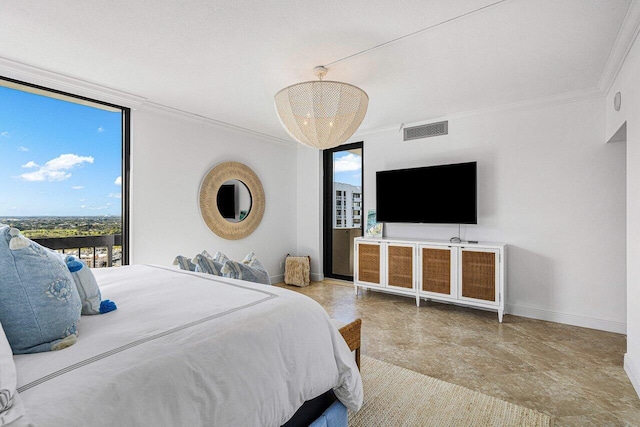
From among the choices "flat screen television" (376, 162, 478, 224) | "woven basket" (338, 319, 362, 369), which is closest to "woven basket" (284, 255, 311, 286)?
"flat screen television" (376, 162, 478, 224)

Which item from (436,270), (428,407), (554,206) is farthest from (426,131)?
(428,407)

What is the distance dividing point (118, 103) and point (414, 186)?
3562mm

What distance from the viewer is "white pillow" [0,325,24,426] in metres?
0.70

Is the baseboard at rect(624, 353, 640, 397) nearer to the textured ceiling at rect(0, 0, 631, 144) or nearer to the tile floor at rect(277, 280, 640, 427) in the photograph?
the tile floor at rect(277, 280, 640, 427)

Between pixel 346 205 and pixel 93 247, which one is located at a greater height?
pixel 346 205

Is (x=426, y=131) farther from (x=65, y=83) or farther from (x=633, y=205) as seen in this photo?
(x=65, y=83)

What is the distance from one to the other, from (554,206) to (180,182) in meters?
4.27

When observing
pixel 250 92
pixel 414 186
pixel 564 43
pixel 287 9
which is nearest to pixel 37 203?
pixel 250 92

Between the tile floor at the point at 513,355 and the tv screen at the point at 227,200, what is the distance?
6.28 ft

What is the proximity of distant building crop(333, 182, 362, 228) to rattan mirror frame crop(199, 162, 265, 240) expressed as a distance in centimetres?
124

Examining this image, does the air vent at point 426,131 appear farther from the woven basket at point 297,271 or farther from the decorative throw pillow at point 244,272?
the decorative throw pillow at point 244,272

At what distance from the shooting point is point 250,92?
3346 mm

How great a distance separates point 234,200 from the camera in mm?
4672

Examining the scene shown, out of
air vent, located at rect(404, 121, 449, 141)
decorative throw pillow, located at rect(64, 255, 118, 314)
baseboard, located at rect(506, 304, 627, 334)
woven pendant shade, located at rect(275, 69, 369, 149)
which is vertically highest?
air vent, located at rect(404, 121, 449, 141)
